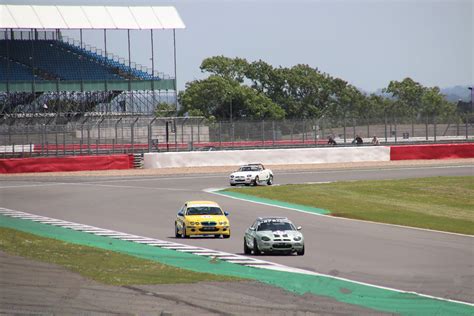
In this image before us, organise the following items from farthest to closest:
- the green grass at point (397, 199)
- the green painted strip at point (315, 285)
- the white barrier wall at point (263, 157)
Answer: the white barrier wall at point (263, 157) → the green grass at point (397, 199) → the green painted strip at point (315, 285)

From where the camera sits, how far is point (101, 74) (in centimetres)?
9688

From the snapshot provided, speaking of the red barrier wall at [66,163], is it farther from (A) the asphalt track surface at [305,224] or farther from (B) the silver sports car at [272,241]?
(B) the silver sports car at [272,241]

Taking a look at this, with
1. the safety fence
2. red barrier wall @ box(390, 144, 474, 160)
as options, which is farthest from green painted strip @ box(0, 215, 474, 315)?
red barrier wall @ box(390, 144, 474, 160)

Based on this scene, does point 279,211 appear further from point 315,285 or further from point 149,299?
point 149,299

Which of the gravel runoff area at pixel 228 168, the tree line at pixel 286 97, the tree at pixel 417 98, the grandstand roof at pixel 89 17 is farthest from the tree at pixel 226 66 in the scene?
the gravel runoff area at pixel 228 168

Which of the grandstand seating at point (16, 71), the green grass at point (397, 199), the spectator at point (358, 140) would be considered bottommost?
the green grass at point (397, 199)

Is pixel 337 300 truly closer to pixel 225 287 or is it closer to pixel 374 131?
pixel 225 287

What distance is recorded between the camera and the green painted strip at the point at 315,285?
19.6 m

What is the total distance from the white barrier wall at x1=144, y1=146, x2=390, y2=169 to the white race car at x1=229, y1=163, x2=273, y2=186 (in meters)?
13.9

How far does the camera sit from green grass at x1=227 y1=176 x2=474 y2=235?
1580 inches

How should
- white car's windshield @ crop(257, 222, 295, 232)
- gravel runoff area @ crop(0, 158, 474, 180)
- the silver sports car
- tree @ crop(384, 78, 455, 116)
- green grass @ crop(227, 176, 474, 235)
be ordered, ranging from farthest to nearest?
tree @ crop(384, 78, 455, 116) < gravel runoff area @ crop(0, 158, 474, 180) < green grass @ crop(227, 176, 474, 235) < white car's windshield @ crop(257, 222, 295, 232) < the silver sports car

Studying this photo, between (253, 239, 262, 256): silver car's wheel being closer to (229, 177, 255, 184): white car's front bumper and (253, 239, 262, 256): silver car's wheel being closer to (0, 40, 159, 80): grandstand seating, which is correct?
(229, 177, 255, 184): white car's front bumper

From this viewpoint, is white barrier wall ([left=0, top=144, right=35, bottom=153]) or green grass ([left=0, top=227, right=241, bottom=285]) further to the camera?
white barrier wall ([left=0, top=144, right=35, bottom=153])

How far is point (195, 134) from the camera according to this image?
76.7 metres
